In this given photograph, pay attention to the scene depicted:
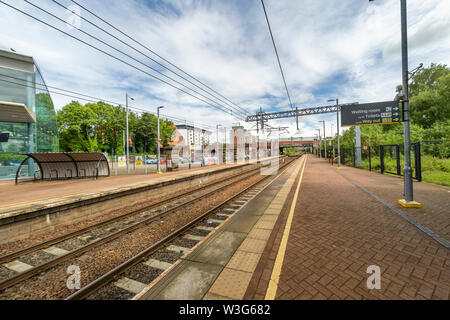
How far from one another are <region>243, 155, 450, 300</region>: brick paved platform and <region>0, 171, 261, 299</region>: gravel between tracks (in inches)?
126

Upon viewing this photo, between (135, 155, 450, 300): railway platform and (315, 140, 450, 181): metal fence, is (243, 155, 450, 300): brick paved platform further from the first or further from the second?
(315, 140, 450, 181): metal fence

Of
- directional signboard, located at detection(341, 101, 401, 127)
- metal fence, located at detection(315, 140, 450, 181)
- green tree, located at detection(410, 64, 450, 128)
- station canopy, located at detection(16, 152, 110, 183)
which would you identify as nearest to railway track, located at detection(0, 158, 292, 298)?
station canopy, located at detection(16, 152, 110, 183)

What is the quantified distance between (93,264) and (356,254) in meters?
5.70

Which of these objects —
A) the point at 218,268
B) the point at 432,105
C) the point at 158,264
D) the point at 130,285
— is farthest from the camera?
the point at 432,105

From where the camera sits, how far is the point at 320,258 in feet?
11.5

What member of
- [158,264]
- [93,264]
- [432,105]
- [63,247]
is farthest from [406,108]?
[432,105]

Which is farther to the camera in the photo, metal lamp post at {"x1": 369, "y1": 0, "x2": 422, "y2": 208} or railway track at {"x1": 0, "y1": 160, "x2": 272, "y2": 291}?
metal lamp post at {"x1": 369, "y1": 0, "x2": 422, "y2": 208}

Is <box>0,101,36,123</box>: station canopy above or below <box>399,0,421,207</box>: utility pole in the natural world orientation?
above

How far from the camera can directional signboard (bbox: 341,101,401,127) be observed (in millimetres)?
13509

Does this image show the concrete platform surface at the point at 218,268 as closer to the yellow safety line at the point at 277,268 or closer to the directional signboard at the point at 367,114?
the yellow safety line at the point at 277,268

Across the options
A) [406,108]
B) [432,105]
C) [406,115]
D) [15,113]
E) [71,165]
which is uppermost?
[432,105]

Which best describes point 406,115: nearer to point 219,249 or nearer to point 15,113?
point 219,249
